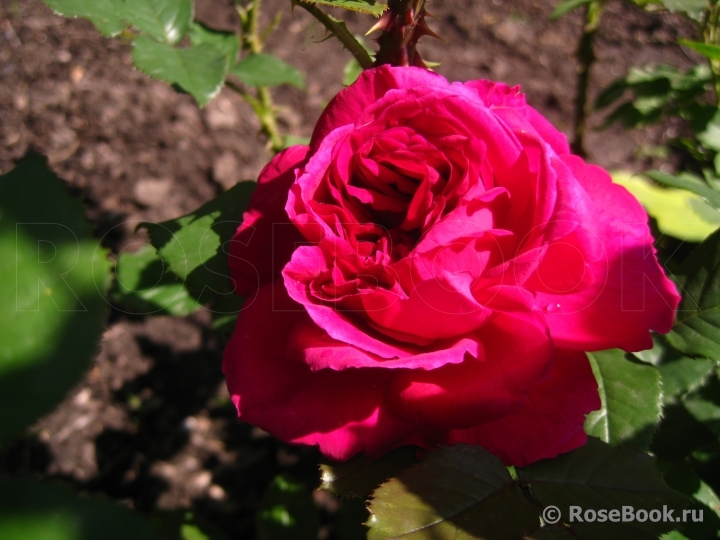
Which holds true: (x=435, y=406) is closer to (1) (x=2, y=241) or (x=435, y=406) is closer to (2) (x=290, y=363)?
(2) (x=290, y=363)

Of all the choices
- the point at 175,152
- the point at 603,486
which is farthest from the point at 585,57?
the point at 175,152

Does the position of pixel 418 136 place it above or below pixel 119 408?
above

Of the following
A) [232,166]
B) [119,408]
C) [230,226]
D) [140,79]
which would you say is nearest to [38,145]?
[140,79]

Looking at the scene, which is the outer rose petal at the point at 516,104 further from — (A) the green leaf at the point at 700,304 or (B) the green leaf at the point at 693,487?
(B) the green leaf at the point at 693,487

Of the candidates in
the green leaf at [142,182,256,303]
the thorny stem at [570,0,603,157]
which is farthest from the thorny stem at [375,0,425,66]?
the thorny stem at [570,0,603,157]

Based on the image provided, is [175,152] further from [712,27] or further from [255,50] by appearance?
[712,27]

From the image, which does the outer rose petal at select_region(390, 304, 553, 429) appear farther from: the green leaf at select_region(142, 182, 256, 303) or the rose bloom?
the green leaf at select_region(142, 182, 256, 303)
